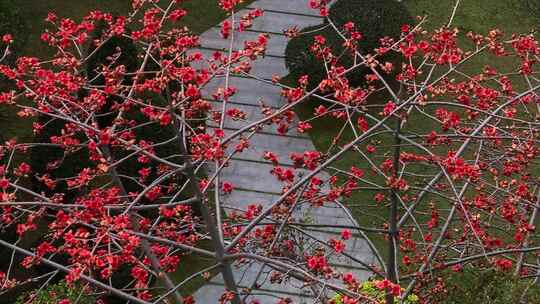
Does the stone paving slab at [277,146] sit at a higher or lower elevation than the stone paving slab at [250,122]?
lower

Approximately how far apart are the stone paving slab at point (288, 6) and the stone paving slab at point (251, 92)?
2636 millimetres

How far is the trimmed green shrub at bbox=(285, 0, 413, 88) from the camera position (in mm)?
16094

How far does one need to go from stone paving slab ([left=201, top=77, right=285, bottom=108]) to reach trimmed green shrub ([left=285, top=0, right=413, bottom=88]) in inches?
22.2

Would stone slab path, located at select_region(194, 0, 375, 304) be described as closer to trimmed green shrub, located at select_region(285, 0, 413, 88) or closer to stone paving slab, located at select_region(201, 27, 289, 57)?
stone paving slab, located at select_region(201, 27, 289, 57)

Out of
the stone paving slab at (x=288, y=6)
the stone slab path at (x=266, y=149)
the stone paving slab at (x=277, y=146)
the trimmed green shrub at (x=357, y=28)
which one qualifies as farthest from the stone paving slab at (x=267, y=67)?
the stone paving slab at (x=288, y=6)

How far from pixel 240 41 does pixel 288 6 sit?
5.84 feet

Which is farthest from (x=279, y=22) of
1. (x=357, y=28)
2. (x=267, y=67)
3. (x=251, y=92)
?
(x=357, y=28)

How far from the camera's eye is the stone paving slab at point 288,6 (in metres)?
19.4

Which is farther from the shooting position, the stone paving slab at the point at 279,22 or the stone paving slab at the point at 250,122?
the stone paving slab at the point at 279,22

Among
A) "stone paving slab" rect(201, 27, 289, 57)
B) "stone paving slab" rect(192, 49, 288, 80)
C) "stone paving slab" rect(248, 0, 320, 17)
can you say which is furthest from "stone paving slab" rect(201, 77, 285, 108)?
"stone paving slab" rect(248, 0, 320, 17)

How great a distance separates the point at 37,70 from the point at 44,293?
Answer: 10.7ft

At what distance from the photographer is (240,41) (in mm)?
18281

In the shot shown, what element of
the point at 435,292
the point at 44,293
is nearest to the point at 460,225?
the point at 435,292

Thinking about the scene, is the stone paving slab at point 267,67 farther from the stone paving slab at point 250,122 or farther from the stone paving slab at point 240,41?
the stone paving slab at point 250,122
